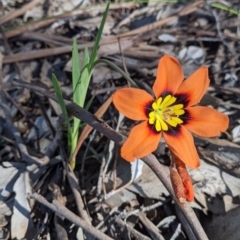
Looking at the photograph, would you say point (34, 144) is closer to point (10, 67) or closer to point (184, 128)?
point (10, 67)

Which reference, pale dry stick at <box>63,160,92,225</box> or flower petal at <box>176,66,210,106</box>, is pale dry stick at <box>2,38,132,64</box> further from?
flower petal at <box>176,66,210,106</box>

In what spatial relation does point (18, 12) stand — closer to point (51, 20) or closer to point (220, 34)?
point (51, 20)

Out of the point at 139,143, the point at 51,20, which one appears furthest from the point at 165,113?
the point at 51,20

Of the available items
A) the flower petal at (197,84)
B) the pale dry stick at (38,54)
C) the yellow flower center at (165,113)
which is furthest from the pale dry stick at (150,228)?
the pale dry stick at (38,54)

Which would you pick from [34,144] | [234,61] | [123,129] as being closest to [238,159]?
[123,129]

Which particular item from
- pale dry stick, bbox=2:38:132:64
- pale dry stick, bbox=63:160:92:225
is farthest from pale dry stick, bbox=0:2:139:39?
pale dry stick, bbox=63:160:92:225

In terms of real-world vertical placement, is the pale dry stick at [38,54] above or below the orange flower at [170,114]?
below

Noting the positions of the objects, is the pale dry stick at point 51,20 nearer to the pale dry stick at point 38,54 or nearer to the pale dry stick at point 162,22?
the pale dry stick at point 38,54
